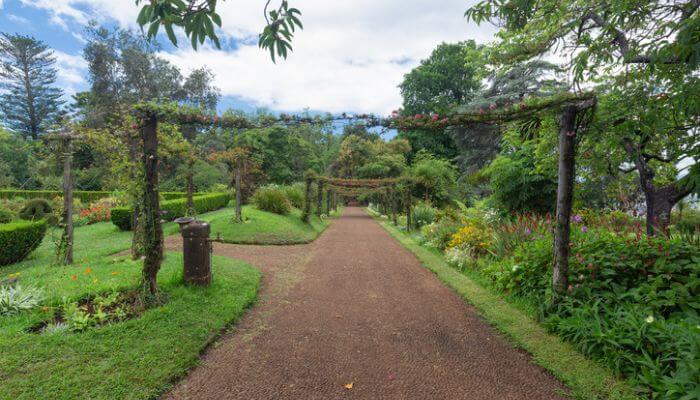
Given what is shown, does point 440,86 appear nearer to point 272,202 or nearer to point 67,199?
point 272,202

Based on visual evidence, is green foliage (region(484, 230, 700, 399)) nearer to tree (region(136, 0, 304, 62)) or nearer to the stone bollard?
tree (region(136, 0, 304, 62))

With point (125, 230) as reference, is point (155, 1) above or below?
above

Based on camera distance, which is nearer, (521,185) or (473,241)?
(473,241)

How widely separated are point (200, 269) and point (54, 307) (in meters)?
1.60

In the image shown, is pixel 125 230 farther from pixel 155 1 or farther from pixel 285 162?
pixel 285 162

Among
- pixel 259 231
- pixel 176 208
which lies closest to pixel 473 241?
pixel 259 231

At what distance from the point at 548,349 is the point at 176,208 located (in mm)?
12780

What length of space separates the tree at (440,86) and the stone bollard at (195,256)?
26.0 meters

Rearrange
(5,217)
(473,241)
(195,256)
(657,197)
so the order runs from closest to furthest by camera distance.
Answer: (195,256) → (657,197) → (473,241) → (5,217)

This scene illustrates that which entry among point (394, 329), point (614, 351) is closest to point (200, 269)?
point (394, 329)

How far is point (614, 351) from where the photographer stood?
9.17 ft

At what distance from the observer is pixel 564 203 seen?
3768 mm

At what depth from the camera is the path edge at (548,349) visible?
2.51 meters

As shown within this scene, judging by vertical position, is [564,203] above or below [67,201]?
above
